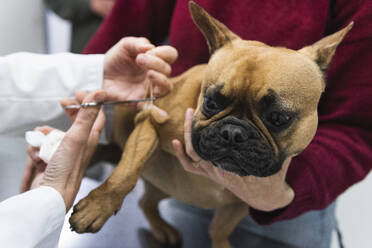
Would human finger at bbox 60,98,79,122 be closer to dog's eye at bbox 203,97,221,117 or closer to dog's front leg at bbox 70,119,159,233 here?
dog's front leg at bbox 70,119,159,233

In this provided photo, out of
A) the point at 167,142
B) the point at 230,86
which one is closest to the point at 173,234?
the point at 167,142

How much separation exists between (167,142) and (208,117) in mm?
180

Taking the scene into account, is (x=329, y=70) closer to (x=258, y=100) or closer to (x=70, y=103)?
(x=258, y=100)

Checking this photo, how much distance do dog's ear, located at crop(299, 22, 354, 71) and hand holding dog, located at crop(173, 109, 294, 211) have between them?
21 cm

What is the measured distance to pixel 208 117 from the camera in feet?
2.30

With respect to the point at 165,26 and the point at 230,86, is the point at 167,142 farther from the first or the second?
the point at 165,26

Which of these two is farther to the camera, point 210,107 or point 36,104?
point 36,104

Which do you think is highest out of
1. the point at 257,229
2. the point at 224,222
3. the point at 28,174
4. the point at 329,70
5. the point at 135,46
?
the point at 329,70

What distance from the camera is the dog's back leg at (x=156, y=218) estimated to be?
3.35 feet

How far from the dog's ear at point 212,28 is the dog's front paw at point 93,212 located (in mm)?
354

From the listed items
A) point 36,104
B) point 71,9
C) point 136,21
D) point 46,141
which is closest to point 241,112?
point 46,141

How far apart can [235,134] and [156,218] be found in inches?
21.0

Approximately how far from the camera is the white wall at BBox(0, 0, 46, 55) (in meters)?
0.84

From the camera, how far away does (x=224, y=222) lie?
1011 mm
